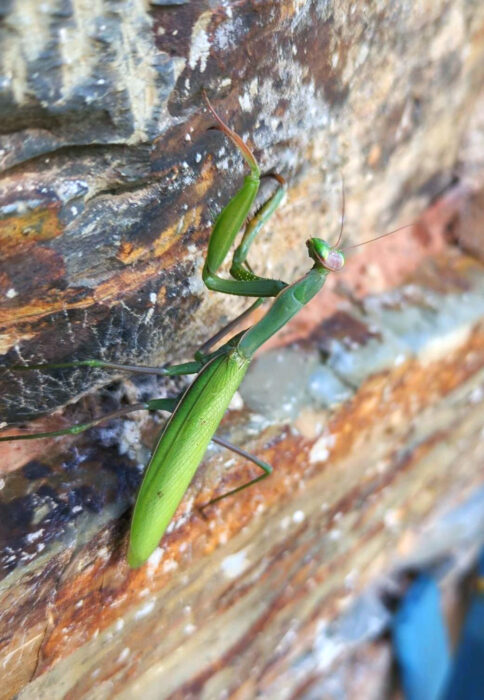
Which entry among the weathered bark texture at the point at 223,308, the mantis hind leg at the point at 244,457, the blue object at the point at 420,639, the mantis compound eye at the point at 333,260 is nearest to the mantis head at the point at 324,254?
the mantis compound eye at the point at 333,260

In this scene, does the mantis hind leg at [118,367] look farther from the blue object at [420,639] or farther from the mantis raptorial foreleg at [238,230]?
the blue object at [420,639]

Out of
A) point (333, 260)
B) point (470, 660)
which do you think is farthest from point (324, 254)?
point (470, 660)

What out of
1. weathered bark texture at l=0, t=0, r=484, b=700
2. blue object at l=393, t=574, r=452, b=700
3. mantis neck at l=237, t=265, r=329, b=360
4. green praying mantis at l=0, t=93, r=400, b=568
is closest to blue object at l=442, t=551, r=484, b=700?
blue object at l=393, t=574, r=452, b=700

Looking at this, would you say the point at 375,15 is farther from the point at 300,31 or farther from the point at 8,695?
the point at 8,695

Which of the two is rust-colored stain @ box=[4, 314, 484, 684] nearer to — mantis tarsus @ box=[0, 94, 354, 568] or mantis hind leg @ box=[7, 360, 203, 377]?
mantis tarsus @ box=[0, 94, 354, 568]

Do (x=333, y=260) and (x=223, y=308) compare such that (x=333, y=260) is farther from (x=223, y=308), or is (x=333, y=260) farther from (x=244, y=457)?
(x=244, y=457)

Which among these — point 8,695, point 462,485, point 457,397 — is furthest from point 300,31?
point 462,485
